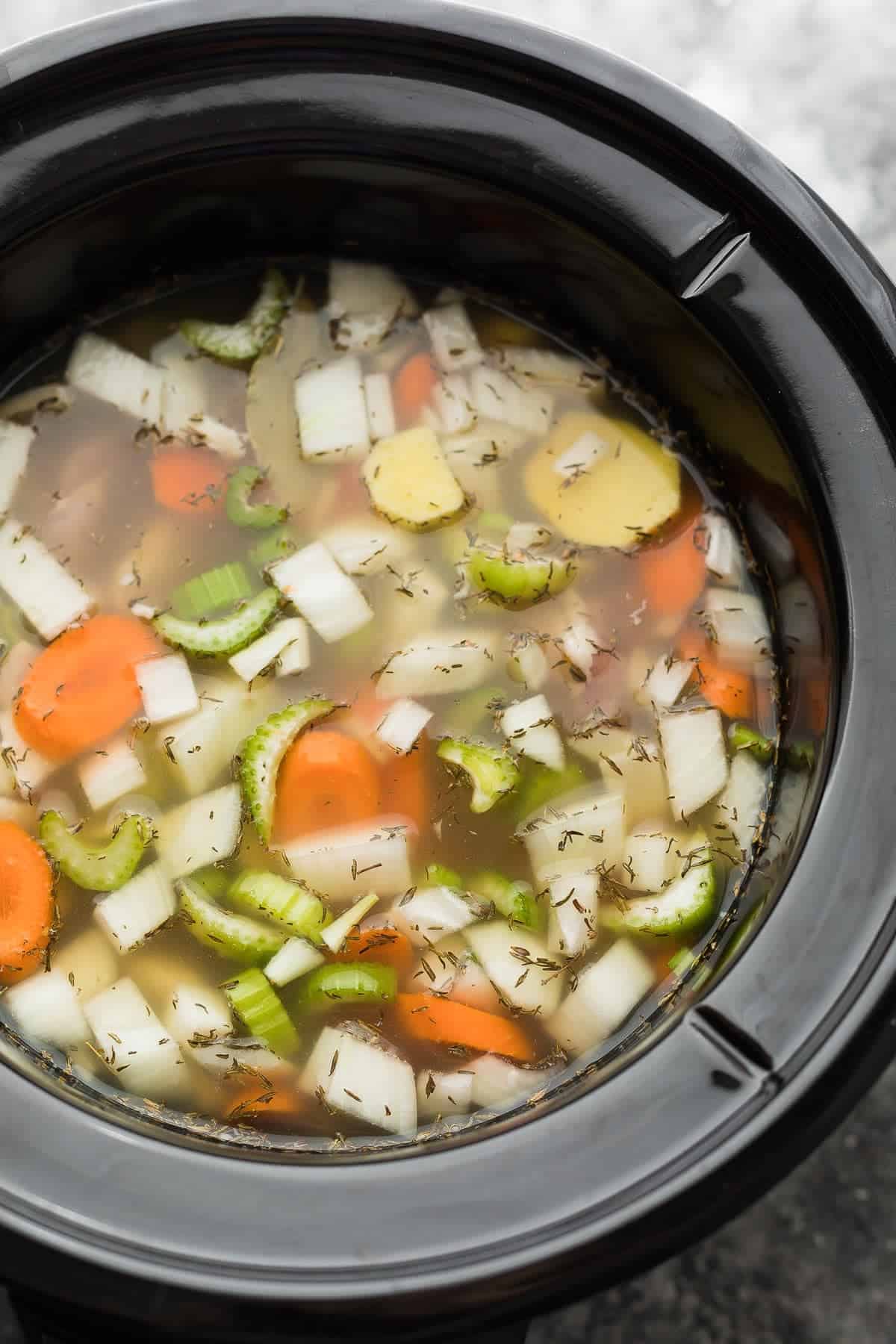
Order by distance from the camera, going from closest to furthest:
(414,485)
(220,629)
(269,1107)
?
(269,1107) → (220,629) → (414,485)

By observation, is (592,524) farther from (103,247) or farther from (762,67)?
(762,67)

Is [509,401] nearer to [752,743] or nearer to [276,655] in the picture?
[276,655]

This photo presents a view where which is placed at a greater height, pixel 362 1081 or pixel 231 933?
pixel 231 933

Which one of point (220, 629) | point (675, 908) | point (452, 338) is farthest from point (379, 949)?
point (452, 338)

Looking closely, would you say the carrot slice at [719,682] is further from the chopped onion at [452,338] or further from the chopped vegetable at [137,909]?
the chopped vegetable at [137,909]

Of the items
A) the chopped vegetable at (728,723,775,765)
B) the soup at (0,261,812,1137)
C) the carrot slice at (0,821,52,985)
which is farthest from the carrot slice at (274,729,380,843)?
the chopped vegetable at (728,723,775,765)

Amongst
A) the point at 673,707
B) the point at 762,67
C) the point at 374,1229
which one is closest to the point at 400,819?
the point at 673,707

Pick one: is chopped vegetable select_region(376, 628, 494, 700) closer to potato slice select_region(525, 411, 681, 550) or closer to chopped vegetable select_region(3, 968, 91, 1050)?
potato slice select_region(525, 411, 681, 550)

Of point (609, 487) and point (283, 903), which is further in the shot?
point (609, 487)
